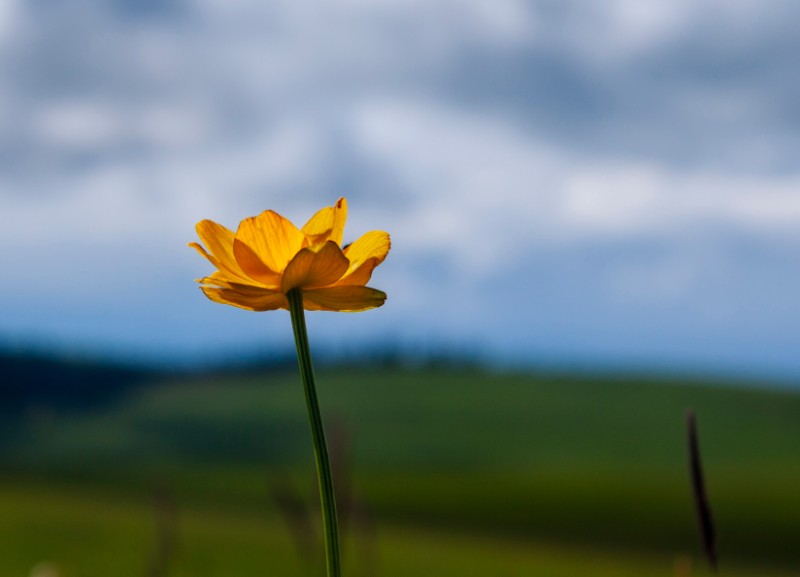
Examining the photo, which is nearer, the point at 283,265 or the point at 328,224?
the point at 283,265

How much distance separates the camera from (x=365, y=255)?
4.12 feet

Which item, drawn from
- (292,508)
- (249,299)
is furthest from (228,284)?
(292,508)

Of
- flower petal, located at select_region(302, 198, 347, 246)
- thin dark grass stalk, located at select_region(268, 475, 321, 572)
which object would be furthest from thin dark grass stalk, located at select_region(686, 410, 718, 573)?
thin dark grass stalk, located at select_region(268, 475, 321, 572)

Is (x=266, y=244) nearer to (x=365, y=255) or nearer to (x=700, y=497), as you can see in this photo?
(x=365, y=255)

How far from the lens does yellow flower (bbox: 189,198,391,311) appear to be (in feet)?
3.85

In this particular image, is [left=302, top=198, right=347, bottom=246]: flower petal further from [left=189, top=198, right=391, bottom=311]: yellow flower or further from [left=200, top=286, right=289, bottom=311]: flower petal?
[left=200, top=286, right=289, bottom=311]: flower petal

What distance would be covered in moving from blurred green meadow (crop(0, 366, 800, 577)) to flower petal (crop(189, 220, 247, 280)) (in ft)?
1.36

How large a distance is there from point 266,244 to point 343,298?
13 centimetres

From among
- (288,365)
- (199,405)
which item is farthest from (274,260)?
(288,365)

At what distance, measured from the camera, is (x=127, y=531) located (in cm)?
1195

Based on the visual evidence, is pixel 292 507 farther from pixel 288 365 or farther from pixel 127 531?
pixel 288 365

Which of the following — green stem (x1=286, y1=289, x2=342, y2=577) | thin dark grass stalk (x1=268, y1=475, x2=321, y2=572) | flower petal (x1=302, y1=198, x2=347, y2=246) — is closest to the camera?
green stem (x1=286, y1=289, x2=342, y2=577)

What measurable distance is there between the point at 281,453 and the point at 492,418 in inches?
329

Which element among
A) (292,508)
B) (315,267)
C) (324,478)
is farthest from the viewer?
(292,508)
